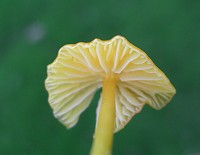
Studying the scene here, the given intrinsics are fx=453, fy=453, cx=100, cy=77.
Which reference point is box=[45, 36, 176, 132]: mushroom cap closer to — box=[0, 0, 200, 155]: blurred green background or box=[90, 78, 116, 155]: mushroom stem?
box=[90, 78, 116, 155]: mushroom stem

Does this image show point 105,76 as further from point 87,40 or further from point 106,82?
point 87,40

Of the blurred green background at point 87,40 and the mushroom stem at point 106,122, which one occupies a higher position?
the blurred green background at point 87,40

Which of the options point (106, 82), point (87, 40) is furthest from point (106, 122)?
point (87, 40)

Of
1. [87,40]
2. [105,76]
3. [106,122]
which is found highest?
[87,40]

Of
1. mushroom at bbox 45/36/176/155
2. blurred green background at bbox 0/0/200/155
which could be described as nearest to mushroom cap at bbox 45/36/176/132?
mushroom at bbox 45/36/176/155

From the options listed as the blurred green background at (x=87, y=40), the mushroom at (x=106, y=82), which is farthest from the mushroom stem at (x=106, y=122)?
the blurred green background at (x=87, y=40)

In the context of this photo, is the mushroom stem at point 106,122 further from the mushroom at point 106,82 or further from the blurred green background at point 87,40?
the blurred green background at point 87,40

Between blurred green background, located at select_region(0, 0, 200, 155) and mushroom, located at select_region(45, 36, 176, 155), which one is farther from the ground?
blurred green background, located at select_region(0, 0, 200, 155)

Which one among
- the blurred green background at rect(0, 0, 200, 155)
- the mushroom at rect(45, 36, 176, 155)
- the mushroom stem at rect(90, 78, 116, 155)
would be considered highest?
the blurred green background at rect(0, 0, 200, 155)
